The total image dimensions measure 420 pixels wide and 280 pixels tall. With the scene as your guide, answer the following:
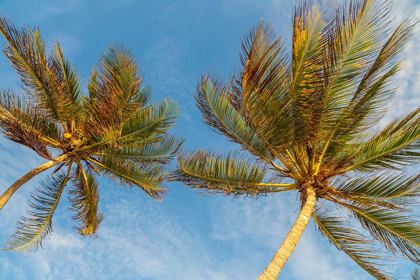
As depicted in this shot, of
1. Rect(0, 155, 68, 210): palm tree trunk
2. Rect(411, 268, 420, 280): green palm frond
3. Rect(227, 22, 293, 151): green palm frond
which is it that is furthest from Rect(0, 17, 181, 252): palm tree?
Rect(411, 268, 420, 280): green palm frond

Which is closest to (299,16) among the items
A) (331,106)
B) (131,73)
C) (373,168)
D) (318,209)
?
(331,106)

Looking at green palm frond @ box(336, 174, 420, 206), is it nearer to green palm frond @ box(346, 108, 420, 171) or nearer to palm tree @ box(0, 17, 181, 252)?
green palm frond @ box(346, 108, 420, 171)

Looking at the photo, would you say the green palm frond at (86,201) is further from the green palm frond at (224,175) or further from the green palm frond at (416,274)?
the green palm frond at (416,274)

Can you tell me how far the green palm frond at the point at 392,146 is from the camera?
5.97 metres

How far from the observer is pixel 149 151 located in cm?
993

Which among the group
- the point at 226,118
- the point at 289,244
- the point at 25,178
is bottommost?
the point at 25,178

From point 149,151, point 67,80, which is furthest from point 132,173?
point 67,80

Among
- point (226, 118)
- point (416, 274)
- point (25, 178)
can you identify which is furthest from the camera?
point (416, 274)

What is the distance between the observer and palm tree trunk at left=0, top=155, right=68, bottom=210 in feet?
26.3

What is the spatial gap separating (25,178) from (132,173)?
106 inches

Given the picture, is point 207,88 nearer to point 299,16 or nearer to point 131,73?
point 299,16

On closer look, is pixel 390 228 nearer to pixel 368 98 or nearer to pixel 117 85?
pixel 368 98

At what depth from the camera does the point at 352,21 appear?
5.80 m

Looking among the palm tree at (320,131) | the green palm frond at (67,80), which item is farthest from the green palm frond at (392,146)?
the green palm frond at (67,80)
